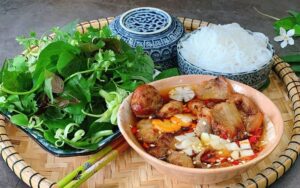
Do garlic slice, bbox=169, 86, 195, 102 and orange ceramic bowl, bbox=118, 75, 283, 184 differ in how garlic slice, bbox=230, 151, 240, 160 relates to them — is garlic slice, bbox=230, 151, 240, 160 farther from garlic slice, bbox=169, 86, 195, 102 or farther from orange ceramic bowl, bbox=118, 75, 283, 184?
garlic slice, bbox=169, 86, 195, 102

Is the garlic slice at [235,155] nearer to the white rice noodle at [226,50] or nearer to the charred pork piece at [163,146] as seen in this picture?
the charred pork piece at [163,146]

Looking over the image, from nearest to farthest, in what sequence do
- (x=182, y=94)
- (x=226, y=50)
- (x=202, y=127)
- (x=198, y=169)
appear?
1. (x=198, y=169)
2. (x=202, y=127)
3. (x=182, y=94)
4. (x=226, y=50)

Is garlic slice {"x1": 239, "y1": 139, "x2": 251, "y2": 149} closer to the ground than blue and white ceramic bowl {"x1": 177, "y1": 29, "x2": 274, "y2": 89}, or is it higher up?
higher up

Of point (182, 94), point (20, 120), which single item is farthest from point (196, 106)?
point (20, 120)

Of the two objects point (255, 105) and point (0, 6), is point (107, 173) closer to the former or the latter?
point (255, 105)

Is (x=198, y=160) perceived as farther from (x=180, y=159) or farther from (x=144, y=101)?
(x=144, y=101)

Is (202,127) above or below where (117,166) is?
above

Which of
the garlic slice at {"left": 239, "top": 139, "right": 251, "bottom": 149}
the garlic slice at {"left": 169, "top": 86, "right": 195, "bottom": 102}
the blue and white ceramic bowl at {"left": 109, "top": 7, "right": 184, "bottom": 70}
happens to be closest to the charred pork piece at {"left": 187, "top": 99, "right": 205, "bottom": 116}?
the garlic slice at {"left": 169, "top": 86, "right": 195, "bottom": 102}
